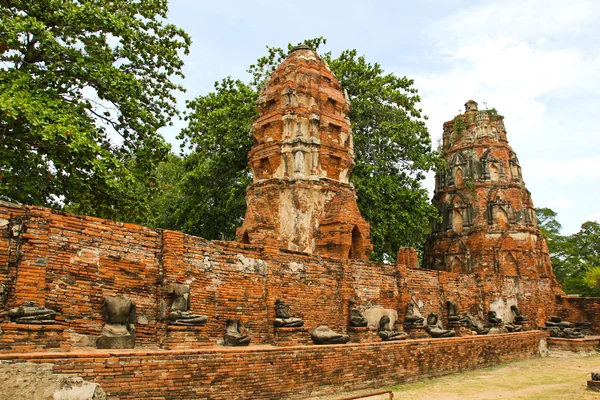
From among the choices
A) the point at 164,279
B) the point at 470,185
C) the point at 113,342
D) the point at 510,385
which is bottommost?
the point at 510,385

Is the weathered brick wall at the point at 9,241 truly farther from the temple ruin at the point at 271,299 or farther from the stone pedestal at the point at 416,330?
the stone pedestal at the point at 416,330

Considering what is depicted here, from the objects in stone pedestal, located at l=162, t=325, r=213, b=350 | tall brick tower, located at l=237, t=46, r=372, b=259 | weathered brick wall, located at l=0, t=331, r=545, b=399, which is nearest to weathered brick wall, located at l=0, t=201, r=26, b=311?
weathered brick wall, located at l=0, t=331, r=545, b=399

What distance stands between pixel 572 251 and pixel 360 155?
22.2m

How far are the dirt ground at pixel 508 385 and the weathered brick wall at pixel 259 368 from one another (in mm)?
306

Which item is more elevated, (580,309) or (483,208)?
(483,208)

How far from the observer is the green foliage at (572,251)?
32.3 m

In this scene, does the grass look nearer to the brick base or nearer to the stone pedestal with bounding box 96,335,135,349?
the stone pedestal with bounding box 96,335,135,349

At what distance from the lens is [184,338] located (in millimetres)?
8016

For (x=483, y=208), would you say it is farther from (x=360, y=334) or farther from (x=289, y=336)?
(x=289, y=336)

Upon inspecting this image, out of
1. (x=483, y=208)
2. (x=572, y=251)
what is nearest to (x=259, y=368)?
(x=483, y=208)

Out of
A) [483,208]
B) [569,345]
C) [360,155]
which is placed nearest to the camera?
[569,345]

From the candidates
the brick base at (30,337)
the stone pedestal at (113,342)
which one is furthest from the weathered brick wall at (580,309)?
the brick base at (30,337)

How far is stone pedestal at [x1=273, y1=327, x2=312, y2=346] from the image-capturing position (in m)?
9.45

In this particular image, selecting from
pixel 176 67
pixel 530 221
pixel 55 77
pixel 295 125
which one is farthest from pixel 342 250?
pixel 530 221
